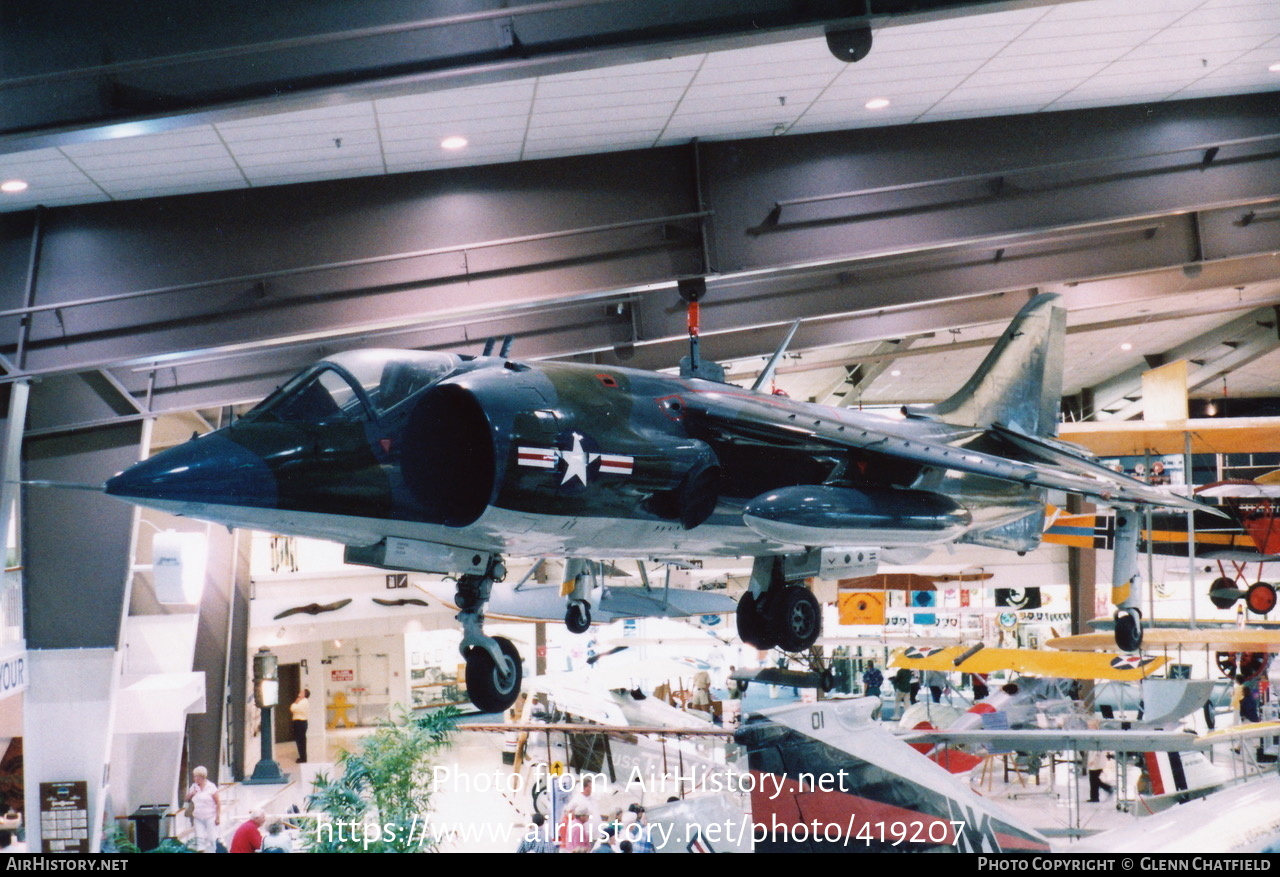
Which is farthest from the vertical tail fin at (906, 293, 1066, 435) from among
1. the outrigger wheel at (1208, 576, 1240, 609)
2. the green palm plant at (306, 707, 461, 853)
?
the outrigger wheel at (1208, 576, 1240, 609)

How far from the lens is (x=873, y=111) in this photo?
6848mm

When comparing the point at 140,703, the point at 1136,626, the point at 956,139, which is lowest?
the point at 140,703

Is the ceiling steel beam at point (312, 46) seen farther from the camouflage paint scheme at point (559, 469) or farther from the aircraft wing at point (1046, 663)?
the aircraft wing at point (1046, 663)

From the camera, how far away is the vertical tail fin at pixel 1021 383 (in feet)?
25.0

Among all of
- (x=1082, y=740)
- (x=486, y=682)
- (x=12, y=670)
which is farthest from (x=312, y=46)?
(x=12, y=670)

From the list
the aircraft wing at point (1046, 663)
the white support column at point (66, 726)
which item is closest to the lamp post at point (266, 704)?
the white support column at point (66, 726)

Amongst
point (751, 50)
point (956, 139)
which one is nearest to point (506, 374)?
point (751, 50)

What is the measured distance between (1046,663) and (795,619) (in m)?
9.48

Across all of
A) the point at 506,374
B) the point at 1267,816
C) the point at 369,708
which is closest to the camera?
the point at 506,374

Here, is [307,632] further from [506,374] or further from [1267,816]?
[1267,816]

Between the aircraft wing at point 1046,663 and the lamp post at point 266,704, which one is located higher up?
the aircraft wing at point 1046,663

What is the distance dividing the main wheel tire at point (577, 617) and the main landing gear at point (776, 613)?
4.04 feet

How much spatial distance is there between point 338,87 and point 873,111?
3998 mm

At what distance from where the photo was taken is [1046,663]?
46.4ft
